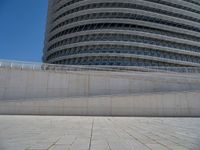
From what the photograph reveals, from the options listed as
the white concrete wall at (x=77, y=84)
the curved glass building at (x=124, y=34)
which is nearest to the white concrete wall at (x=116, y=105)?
the white concrete wall at (x=77, y=84)

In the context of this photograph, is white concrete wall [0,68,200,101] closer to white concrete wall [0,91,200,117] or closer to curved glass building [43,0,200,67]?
white concrete wall [0,91,200,117]

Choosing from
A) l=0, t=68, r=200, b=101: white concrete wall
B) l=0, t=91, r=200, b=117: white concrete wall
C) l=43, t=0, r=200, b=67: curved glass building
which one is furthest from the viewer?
l=43, t=0, r=200, b=67: curved glass building

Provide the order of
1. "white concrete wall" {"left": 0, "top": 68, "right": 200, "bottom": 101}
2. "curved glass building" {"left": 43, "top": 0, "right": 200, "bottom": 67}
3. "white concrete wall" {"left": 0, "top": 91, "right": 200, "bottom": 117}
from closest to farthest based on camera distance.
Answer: "white concrete wall" {"left": 0, "top": 91, "right": 200, "bottom": 117}
"white concrete wall" {"left": 0, "top": 68, "right": 200, "bottom": 101}
"curved glass building" {"left": 43, "top": 0, "right": 200, "bottom": 67}

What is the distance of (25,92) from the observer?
21344 mm

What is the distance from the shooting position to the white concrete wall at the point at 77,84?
21422 mm

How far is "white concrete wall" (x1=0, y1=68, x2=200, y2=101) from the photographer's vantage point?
21.4 metres

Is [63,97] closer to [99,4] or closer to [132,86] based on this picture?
[132,86]

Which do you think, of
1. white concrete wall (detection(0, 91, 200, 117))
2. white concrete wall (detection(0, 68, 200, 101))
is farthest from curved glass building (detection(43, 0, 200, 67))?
white concrete wall (detection(0, 91, 200, 117))

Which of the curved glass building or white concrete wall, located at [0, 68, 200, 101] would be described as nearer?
white concrete wall, located at [0, 68, 200, 101]

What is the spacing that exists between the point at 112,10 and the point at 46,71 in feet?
125

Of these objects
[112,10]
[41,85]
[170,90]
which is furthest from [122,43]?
[41,85]

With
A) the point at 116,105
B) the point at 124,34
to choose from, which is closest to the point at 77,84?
the point at 116,105

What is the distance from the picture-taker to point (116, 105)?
69.5 ft

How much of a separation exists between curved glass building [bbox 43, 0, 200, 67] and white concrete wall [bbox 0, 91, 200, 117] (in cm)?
2967
